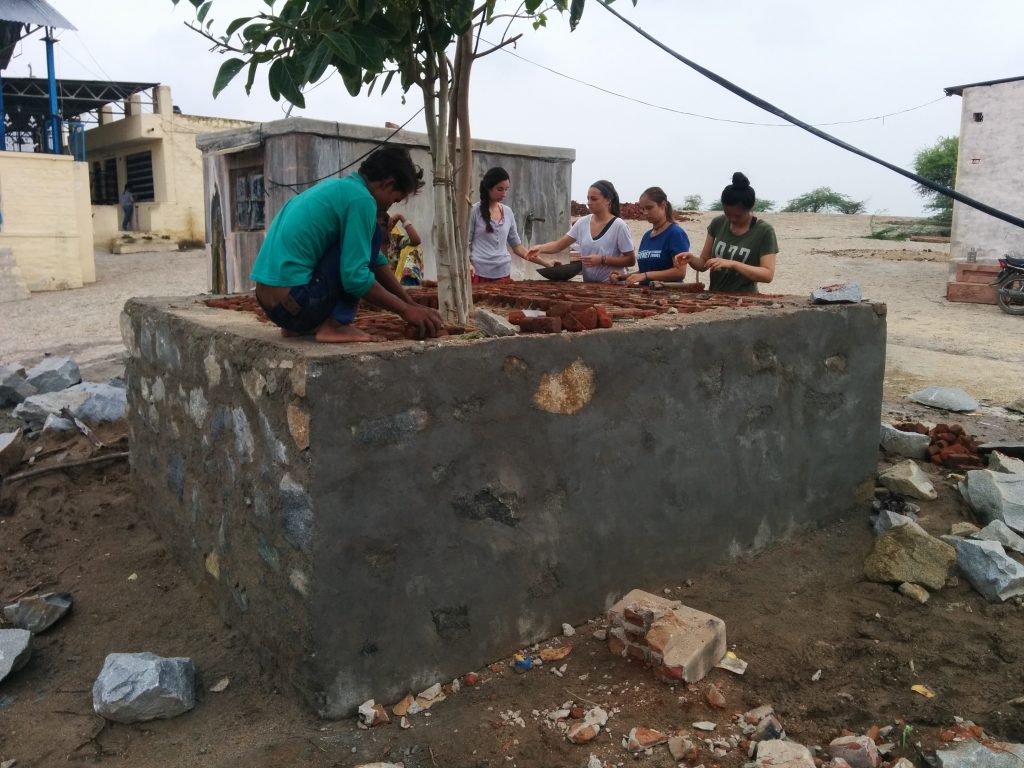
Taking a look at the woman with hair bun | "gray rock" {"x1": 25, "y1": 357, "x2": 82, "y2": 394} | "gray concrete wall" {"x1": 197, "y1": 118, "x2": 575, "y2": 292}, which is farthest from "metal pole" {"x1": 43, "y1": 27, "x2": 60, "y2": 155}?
the woman with hair bun

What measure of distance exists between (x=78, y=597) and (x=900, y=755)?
3.39 m

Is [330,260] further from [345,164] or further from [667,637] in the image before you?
[345,164]

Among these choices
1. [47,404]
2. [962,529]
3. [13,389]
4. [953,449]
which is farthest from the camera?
[13,389]

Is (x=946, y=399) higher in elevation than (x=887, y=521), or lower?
higher

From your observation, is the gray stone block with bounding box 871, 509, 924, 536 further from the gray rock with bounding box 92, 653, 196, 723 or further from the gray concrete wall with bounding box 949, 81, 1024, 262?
the gray concrete wall with bounding box 949, 81, 1024, 262

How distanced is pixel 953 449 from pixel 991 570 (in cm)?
148

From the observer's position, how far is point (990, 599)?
11.5ft

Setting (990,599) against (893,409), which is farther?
(893,409)

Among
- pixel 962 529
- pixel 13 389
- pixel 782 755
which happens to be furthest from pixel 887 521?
pixel 13 389

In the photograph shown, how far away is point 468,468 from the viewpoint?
2.91 m

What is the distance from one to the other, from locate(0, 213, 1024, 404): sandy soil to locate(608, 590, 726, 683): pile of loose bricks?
4425 millimetres

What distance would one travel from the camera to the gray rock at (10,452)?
5109mm

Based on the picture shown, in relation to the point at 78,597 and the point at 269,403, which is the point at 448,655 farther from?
the point at 78,597

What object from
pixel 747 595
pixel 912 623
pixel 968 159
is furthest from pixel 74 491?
pixel 968 159
